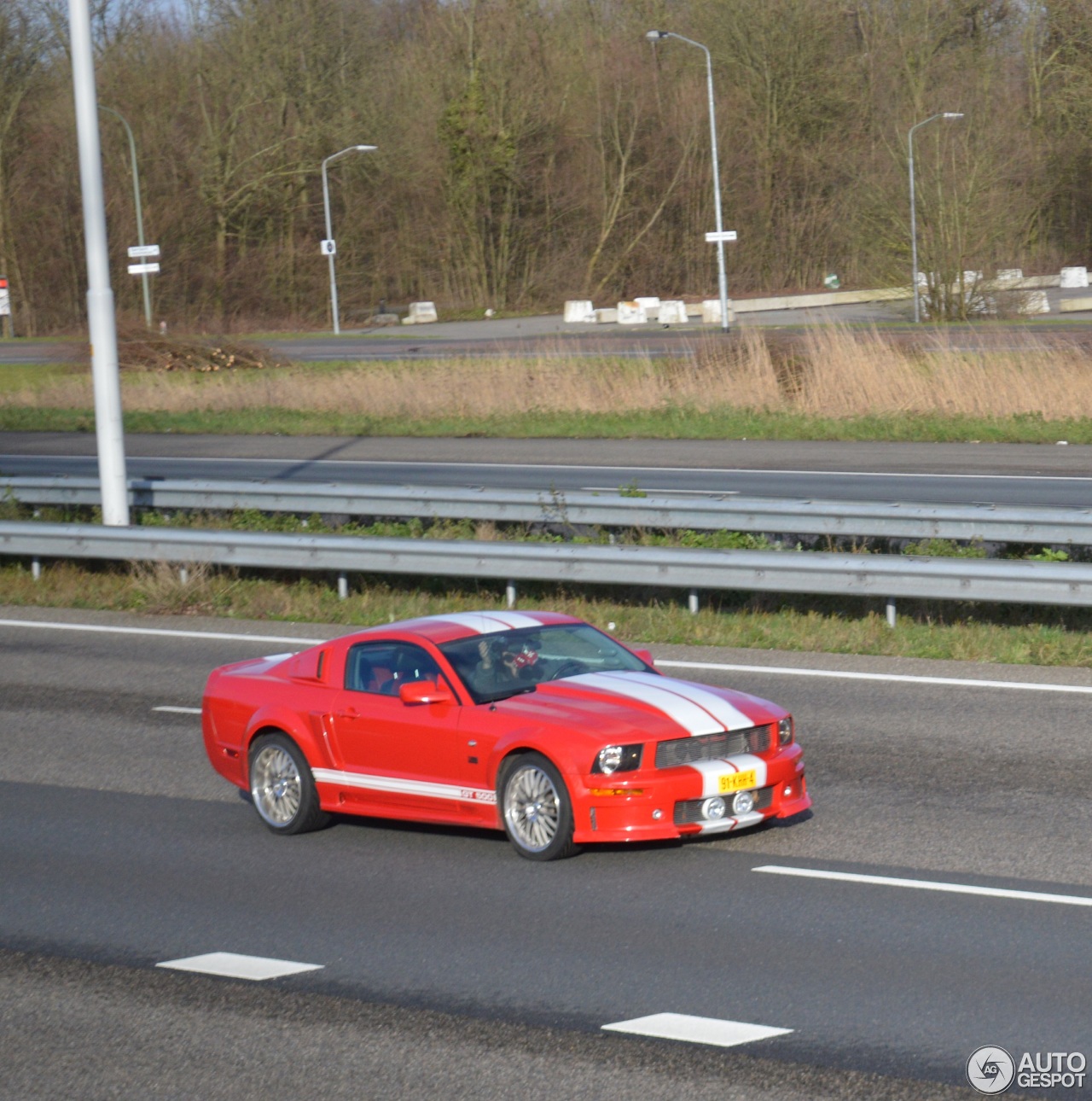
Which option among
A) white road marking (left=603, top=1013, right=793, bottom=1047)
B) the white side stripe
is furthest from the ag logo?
the white side stripe

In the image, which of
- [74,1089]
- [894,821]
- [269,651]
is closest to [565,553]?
[269,651]

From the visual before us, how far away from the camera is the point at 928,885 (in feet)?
23.6

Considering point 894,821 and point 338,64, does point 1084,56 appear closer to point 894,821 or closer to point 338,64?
point 338,64

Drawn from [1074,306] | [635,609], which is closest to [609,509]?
[635,609]

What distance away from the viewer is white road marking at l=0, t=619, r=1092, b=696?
37.0 feet

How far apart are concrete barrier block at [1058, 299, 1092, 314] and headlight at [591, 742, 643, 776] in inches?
1950

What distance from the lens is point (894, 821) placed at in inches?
325

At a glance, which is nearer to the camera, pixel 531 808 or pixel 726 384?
pixel 531 808

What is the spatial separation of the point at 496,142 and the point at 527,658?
6315cm

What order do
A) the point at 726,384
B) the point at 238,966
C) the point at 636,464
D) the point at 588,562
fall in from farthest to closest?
the point at 726,384 → the point at 636,464 → the point at 588,562 → the point at 238,966

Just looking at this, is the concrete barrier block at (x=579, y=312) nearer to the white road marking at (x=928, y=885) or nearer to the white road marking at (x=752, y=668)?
the white road marking at (x=752, y=668)

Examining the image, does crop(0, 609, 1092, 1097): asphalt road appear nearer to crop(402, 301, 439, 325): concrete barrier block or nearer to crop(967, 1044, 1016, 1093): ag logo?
crop(967, 1044, 1016, 1093): ag logo

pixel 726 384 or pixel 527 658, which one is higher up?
pixel 726 384

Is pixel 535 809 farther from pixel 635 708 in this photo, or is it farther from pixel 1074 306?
pixel 1074 306
